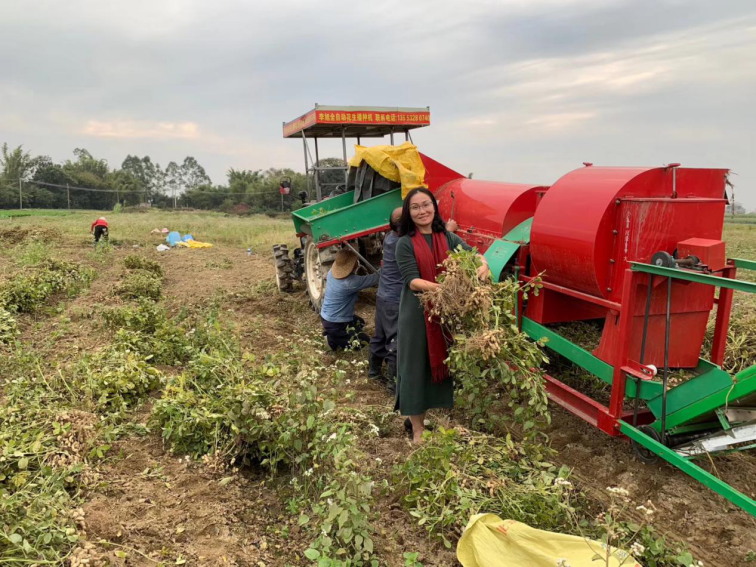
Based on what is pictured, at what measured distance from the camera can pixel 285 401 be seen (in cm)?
338

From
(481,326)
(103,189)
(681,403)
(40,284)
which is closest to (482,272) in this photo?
(481,326)

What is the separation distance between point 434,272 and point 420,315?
11.6 inches

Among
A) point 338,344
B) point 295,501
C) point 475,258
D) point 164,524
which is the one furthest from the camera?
point 338,344

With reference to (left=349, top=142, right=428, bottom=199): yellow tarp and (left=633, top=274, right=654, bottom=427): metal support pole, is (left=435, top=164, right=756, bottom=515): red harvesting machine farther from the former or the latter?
(left=349, top=142, right=428, bottom=199): yellow tarp

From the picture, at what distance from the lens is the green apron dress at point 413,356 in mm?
3486

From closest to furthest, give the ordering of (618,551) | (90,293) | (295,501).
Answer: (618,551)
(295,501)
(90,293)

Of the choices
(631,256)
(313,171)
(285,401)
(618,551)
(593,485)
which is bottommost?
(593,485)

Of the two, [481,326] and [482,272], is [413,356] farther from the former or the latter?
[482,272]

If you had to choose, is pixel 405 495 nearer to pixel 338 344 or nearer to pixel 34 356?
pixel 338 344

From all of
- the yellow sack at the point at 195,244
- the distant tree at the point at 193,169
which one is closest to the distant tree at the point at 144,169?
the distant tree at the point at 193,169

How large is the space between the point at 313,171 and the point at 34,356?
4.87 meters

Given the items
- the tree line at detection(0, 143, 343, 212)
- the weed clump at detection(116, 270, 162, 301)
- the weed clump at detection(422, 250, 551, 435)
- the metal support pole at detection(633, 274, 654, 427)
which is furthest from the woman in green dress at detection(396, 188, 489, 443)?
the tree line at detection(0, 143, 343, 212)

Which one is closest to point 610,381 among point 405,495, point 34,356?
point 405,495

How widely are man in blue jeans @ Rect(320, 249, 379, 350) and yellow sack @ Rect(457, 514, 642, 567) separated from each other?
335 cm
